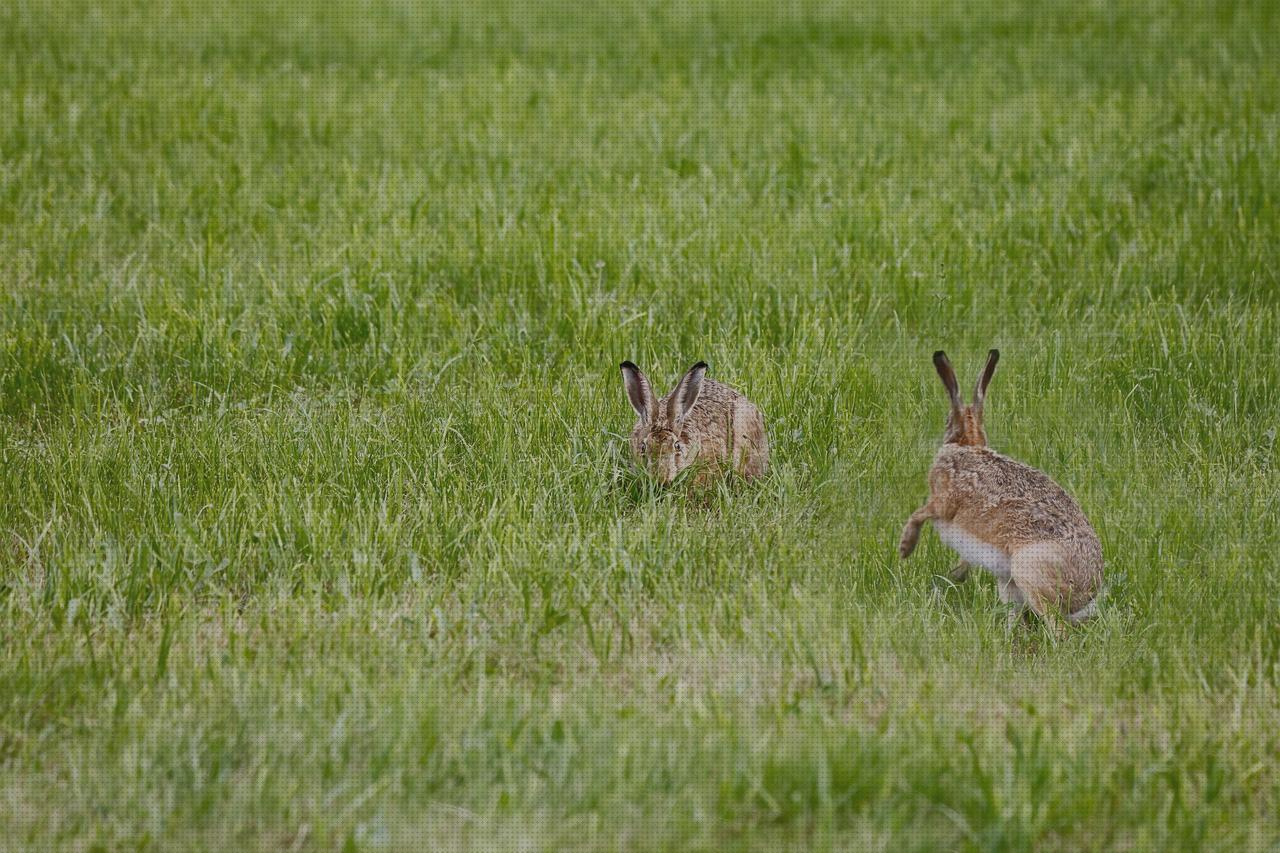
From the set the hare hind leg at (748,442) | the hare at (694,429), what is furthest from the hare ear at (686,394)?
the hare hind leg at (748,442)

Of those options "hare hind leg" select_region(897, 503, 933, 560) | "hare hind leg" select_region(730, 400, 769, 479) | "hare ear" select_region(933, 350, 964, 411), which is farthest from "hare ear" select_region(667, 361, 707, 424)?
"hare hind leg" select_region(897, 503, 933, 560)

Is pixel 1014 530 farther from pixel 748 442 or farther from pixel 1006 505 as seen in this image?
pixel 748 442

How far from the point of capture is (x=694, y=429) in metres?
5.32

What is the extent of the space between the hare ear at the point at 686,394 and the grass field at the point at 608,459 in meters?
0.31

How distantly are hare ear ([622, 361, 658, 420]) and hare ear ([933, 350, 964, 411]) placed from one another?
42.1 inches

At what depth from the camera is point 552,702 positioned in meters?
4.02

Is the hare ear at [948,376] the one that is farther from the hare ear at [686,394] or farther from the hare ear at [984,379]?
the hare ear at [686,394]

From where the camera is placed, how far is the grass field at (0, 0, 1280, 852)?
358 centimetres

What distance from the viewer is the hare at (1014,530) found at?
14.1ft

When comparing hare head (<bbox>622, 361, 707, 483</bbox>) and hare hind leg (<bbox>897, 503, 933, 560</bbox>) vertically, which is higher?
hare head (<bbox>622, 361, 707, 483</bbox>)

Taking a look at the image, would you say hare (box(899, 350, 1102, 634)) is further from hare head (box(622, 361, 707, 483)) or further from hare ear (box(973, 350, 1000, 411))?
hare head (box(622, 361, 707, 483))

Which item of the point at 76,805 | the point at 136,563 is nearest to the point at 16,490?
the point at 136,563

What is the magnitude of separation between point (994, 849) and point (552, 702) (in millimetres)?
1321

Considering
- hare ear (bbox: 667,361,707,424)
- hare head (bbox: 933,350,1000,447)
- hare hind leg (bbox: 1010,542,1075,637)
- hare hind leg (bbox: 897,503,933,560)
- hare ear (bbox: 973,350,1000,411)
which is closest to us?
hare hind leg (bbox: 1010,542,1075,637)
